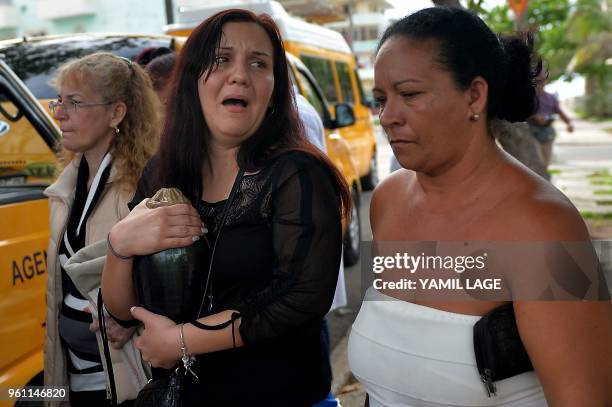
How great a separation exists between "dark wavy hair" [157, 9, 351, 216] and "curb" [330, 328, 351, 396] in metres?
2.35

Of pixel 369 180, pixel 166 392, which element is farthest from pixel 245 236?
pixel 369 180

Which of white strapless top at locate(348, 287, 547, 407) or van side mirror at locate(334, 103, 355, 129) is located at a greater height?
white strapless top at locate(348, 287, 547, 407)

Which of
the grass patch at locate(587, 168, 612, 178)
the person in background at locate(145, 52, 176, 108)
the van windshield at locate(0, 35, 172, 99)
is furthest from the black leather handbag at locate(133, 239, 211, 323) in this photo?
the grass patch at locate(587, 168, 612, 178)

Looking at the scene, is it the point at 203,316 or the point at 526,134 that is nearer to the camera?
the point at 203,316

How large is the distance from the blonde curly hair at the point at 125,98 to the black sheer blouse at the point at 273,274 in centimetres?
91

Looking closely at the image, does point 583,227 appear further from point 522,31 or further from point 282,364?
point 282,364

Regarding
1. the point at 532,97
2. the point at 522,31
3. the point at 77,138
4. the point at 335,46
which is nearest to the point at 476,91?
the point at 532,97

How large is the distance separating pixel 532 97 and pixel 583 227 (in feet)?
1.39

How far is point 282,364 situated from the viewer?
1.85 metres

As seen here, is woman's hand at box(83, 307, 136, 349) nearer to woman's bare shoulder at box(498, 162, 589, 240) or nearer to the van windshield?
woman's bare shoulder at box(498, 162, 589, 240)

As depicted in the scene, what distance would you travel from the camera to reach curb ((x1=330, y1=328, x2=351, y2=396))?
4.22 m

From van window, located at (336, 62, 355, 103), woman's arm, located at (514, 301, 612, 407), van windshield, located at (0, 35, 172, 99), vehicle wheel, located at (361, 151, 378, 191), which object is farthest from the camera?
vehicle wheel, located at (361, 151, 378, 191)

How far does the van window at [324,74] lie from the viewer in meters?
9.44

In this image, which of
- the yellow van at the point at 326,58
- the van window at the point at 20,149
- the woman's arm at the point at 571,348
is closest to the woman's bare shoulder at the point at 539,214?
the woman's arm at the point at 571,348
